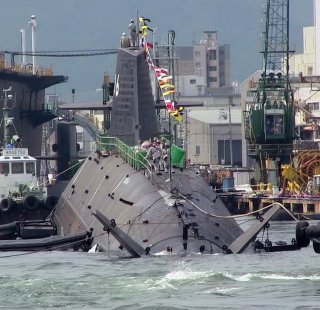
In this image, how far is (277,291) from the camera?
1339 inches

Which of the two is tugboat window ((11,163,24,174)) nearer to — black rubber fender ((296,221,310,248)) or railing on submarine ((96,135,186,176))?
railing on submarine ((96,135,186,176))

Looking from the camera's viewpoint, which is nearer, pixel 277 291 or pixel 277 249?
pixel 277 291

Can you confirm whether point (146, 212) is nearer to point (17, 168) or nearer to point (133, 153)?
point (133, 153)

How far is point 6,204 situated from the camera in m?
65.5

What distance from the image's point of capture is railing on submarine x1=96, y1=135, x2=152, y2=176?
5122cm

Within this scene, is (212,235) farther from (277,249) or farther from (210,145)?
(210,145)

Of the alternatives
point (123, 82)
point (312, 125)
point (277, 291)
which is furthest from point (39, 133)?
point (277, 291)

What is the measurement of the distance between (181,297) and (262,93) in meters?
74.0

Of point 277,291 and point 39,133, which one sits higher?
point 39,133

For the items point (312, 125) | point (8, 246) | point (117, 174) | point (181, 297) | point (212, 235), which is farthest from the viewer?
point (312, 125)

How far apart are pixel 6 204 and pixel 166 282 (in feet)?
99.7

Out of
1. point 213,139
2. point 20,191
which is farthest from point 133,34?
point 213,139

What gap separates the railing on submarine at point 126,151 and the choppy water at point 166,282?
8.16 m

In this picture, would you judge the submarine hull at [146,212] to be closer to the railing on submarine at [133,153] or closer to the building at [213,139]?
the railing on submarine at [133,153]
